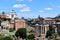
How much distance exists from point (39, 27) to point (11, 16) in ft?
47.7

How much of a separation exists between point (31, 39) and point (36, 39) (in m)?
0.92

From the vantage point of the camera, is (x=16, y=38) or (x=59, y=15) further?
(x=59, y=15)

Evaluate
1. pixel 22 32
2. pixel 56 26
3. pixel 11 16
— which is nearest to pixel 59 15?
pixel 11 16

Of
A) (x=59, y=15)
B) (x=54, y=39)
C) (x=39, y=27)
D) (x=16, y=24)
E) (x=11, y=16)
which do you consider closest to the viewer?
(x=54, y=39)

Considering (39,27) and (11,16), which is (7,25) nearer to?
(39,27)

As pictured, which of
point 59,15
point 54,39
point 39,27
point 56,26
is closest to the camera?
point 54,39

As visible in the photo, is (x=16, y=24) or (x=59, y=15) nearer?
(x=16, y=24)

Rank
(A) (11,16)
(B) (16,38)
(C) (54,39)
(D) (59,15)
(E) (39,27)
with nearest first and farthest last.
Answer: (C) (54,39) → (B) (16,38) → (E) (39,27) → (A) (11,16) → (D) (59,15)

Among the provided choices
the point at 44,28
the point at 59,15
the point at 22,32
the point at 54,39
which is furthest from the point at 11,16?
the point at 54,39

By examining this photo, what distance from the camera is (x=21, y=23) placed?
2866 centimetres

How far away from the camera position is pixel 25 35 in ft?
74.4

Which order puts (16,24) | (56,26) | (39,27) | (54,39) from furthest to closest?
(56,26) < (39,27) < (16,24) < (54,39)

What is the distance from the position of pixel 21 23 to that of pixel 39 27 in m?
3.28

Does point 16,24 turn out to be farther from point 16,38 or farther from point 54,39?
point 54,39
